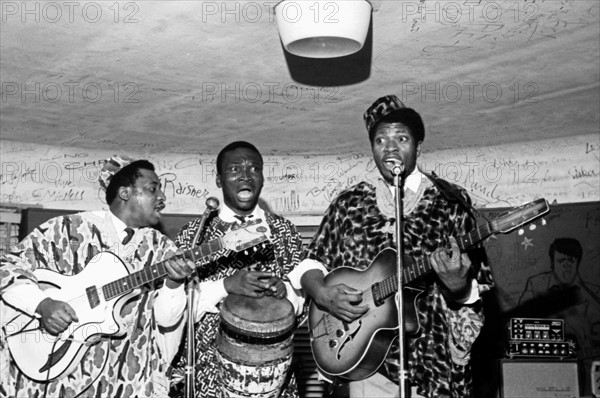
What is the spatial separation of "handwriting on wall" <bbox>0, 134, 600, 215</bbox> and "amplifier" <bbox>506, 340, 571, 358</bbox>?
1747 millimetres

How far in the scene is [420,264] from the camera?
3668mm

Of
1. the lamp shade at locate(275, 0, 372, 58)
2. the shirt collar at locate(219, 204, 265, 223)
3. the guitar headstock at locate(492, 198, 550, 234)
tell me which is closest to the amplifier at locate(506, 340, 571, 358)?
the shirt collar at locate(219, 204, 265, 223)

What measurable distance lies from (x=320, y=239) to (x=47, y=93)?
3.13m

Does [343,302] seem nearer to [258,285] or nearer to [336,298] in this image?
[336,298]

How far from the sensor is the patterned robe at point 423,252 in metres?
3.62

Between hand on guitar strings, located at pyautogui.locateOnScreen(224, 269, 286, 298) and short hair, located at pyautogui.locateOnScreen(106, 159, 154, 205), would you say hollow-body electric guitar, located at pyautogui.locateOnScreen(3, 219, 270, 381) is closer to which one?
hand on guitar strings, located at pyautogui.locateOnScreen(224, 269, 286, 298)

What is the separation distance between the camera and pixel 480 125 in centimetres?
726

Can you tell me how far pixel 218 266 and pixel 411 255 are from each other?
1.38 m

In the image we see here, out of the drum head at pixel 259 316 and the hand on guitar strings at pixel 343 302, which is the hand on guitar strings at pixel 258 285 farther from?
the hand on guitar strings at pixel 343 302

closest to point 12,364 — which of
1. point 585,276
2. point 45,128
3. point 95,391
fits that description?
point 95,391

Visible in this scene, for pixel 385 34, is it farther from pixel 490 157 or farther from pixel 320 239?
pixel 490 157

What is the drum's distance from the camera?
409 centimetres

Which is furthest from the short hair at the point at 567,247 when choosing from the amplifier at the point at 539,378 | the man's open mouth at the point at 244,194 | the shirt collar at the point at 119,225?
the shirt collar at the point at 119,225

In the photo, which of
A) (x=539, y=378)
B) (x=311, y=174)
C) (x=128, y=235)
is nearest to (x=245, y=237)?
(x=128, y=235)
